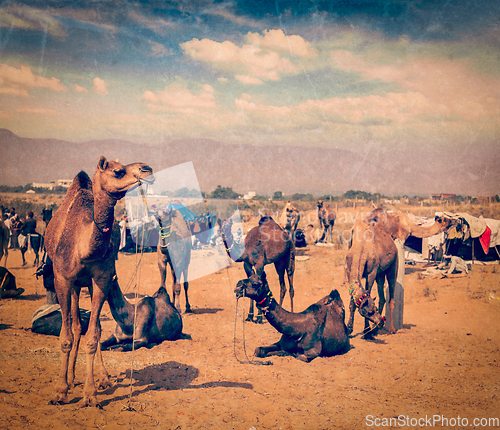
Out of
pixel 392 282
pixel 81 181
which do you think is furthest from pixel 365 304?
pixel 81 181

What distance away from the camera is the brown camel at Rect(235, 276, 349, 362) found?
6.18 meters

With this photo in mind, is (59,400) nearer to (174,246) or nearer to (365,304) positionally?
(174,246)

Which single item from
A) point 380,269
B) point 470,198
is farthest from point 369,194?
point 380,269

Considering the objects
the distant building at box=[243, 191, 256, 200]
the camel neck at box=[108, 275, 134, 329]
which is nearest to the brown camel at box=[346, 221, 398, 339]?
the camel neck at box=[108, 275, 134, 329]

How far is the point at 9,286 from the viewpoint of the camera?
9.73 meters

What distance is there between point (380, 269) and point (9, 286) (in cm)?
984

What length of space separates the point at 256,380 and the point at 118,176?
12.7 ft

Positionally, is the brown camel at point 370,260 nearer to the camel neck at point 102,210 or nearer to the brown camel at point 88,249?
the brown camel at point 88,249

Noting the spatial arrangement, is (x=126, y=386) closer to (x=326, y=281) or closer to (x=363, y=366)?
(x=363, y=366)

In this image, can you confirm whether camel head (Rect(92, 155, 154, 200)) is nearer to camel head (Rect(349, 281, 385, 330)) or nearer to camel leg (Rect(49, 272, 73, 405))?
camel leg (Rect(49, 272, 73, 405))

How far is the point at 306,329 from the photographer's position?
643 cm

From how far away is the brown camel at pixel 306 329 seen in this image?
6184mm

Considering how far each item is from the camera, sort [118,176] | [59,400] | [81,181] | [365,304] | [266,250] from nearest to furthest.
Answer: [118,176] < [59,400] < [81,181] < [365,304] < [266,250]

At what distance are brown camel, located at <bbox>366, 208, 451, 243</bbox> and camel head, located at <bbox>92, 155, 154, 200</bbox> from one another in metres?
6.83
